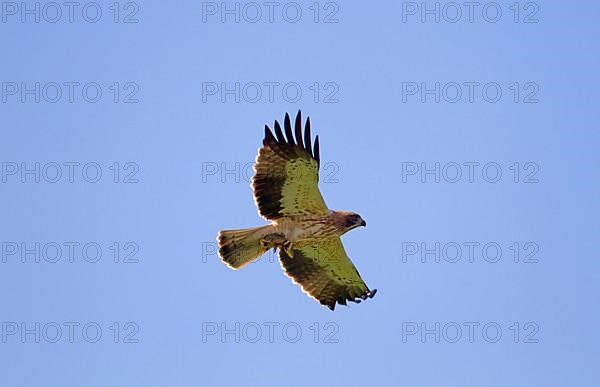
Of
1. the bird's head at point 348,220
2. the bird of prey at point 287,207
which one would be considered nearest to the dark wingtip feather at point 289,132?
the bird of prey at point 287,207

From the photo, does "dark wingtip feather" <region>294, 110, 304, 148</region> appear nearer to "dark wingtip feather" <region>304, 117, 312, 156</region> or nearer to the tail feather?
"dark wingtip feather" <region>304, 117, 312, 156</region>

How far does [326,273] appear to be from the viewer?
15.9 meters

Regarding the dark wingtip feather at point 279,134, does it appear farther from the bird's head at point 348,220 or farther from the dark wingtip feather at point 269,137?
the bird's head at point 348,220

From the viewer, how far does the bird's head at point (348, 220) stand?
1452 centimetres

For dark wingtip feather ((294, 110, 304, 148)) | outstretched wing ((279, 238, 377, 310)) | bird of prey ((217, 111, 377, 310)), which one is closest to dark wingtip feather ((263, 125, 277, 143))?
bird of prey ((217, 111, 377, 310))

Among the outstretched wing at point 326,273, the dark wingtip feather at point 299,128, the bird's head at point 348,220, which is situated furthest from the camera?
the outstretched wing at point 326,273

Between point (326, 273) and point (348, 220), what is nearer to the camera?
point (348, 220)

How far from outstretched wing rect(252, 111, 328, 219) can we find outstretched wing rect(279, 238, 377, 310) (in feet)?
3.45

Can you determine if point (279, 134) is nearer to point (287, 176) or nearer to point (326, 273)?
point (287, 176)

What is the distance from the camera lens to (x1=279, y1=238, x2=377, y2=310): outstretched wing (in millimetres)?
15609

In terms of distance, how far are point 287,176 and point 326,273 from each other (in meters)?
2.18

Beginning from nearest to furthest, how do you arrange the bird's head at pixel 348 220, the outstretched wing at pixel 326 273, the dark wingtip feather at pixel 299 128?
the dark wingtip feather at pixel 299 128, the bird's head at pixel 348 220, the outstretched wing at pixel 326 273

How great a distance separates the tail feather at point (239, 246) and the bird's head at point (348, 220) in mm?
1003

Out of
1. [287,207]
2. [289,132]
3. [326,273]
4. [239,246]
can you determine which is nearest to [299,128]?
[289,132]
